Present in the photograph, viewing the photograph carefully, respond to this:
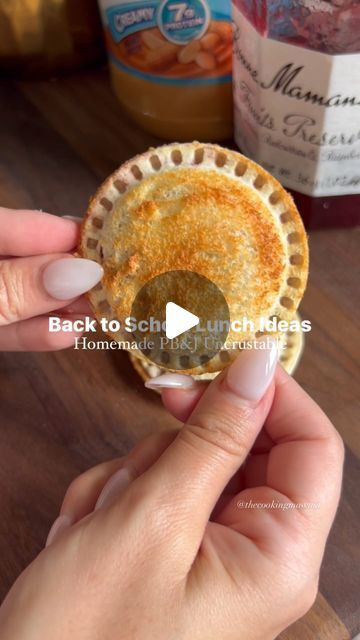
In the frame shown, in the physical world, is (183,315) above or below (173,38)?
below

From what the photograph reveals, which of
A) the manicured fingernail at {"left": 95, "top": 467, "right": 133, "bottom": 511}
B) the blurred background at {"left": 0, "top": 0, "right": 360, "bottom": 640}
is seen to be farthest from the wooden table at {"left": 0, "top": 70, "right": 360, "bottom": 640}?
the manicured fingernail at {"left": 95, "top": 467, "right": 133, "bottom": 511}

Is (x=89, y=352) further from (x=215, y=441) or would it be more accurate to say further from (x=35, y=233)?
(x=215, y=441)

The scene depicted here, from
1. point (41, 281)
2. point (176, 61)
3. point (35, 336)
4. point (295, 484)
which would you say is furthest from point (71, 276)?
point (176, 61)

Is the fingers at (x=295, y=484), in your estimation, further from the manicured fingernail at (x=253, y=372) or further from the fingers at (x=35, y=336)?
the fingers at (x=35, y=336)

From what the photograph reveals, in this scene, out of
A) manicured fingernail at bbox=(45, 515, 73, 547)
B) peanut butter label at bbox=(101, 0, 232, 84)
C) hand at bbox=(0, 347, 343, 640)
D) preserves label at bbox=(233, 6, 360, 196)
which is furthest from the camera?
peanut butter label at bbox=(101, 0, 232, 84)

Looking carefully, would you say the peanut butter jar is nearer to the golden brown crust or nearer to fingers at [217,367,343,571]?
the golden brown crust

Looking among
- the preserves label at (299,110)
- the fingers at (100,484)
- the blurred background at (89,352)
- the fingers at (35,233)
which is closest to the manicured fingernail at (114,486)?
the fingers at (100,484)

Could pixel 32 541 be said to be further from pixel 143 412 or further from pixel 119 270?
pixel 119 270
